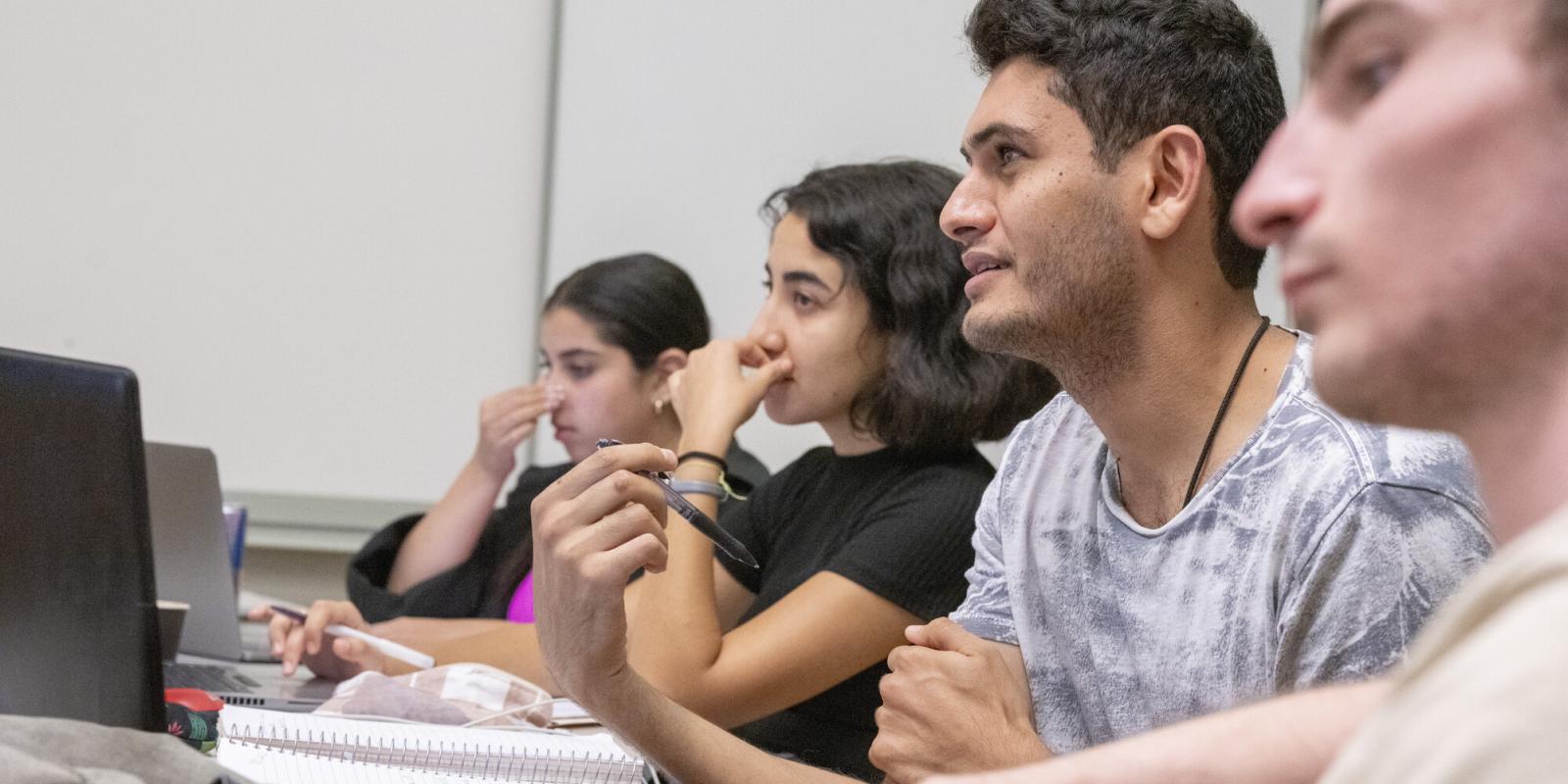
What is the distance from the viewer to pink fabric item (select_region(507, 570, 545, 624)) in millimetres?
2344

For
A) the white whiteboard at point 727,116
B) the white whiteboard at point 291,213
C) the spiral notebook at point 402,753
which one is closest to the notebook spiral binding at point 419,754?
the spiral notebook at point 402,753

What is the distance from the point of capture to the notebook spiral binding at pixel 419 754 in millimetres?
1123

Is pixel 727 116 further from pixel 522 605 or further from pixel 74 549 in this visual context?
pixel 74 549

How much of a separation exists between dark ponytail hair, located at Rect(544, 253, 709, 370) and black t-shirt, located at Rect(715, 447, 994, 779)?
1.99ft

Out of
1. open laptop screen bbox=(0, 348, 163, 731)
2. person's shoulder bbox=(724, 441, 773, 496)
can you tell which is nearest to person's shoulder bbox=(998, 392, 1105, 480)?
open laptop screen bbox=(0, 348, 163, 731)

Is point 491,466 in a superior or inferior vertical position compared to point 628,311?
inferior

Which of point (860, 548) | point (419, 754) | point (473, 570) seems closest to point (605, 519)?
point (419, 754)

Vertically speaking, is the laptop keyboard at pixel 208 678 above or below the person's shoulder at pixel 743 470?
below

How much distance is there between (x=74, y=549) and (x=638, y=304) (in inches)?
62.8

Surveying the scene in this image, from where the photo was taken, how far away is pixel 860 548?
1.64 m

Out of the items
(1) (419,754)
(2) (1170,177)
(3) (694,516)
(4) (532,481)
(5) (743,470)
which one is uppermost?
(2) (1170,177)

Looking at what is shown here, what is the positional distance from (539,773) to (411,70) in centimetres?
217

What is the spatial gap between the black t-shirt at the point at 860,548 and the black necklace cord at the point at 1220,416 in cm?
52

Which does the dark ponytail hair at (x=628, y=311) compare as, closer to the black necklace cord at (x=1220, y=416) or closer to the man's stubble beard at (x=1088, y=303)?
the man's stubble beard at (x=1088, y=303)
